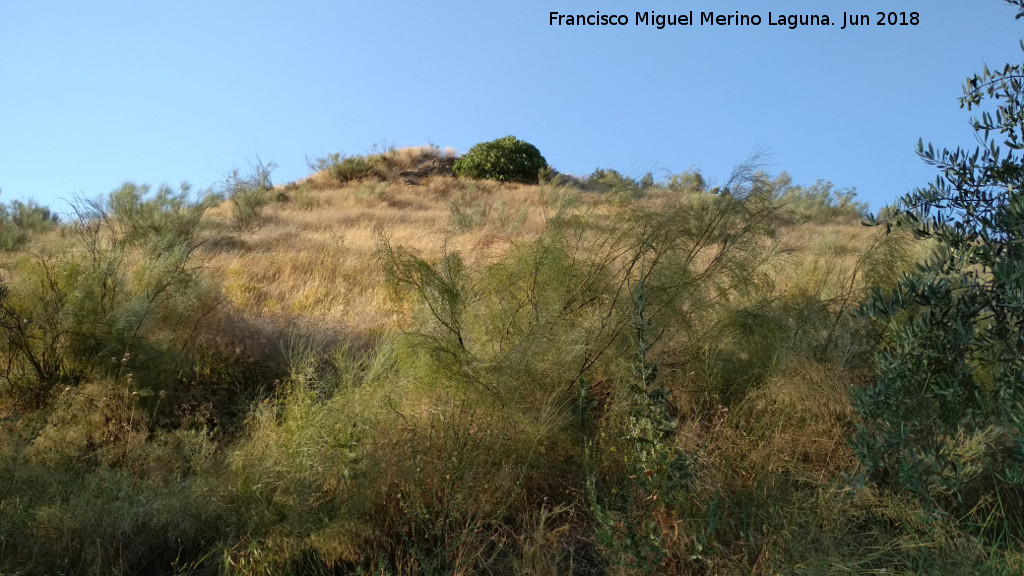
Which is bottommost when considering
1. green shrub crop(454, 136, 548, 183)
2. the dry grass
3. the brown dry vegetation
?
the brown dry vegetation

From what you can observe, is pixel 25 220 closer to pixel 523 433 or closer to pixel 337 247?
pixel 337 247

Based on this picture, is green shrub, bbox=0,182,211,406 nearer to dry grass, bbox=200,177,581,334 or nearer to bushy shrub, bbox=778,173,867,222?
dry grass, bbox=200,177,581,334

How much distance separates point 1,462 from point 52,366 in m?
1.38

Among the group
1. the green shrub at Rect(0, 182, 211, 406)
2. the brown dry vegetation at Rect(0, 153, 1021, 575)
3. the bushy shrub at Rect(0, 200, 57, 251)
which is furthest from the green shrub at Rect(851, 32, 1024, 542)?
the bushy shrub at Rect(0, 200, 57, 251)

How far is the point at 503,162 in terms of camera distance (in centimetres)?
2534

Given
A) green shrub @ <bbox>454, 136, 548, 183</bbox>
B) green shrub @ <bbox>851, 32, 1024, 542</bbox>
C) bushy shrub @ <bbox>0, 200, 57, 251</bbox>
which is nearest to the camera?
green shrub @ <bbox>851, 32, 1024, 542</bbox>

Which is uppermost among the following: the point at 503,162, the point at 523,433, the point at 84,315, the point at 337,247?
the point at 503,162

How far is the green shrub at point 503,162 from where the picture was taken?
25344mm

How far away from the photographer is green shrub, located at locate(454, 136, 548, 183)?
25.3 meters

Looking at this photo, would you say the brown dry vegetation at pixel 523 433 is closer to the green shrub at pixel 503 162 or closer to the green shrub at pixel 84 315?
the green shrub at pixel 84 315

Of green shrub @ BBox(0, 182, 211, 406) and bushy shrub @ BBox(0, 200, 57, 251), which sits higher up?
bushy shrub @ BBox(0, 200, 57, 251)

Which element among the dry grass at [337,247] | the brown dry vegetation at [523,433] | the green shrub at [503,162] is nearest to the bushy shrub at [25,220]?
the dry grass at [337,247]

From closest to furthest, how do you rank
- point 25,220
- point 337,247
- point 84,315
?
1. point 84,315
2. point 337,247
3. point 25,220

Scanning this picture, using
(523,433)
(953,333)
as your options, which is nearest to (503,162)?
(523,433)
